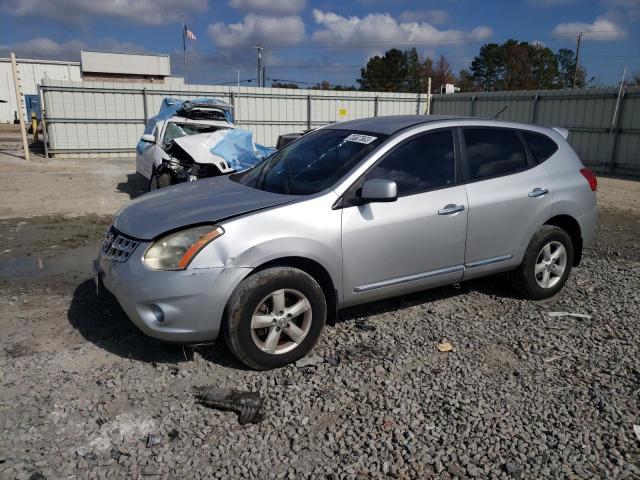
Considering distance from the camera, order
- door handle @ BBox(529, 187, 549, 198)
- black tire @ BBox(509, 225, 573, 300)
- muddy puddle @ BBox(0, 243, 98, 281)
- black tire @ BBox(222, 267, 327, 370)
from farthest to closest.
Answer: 1. muddy puddle @ BBox(0, 243, 98, 281)
2. black tire @ BBox(509, 225, 573, 300)
3. door handle @ BBox(529, 187, 549, 198)
4. black tire @ BBox(222, 267, 327, 370)

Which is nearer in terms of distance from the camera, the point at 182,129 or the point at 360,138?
the point at 360,138

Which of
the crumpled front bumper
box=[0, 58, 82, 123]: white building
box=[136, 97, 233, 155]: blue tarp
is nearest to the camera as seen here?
the crumpled front bumper

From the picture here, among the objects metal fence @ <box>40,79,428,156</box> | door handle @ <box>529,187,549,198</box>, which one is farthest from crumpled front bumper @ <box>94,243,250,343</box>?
metal fence @ <box>40,79,428,156</box>

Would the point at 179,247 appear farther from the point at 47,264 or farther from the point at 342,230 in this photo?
the point at 47,264

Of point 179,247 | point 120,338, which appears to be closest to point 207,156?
point 120,338

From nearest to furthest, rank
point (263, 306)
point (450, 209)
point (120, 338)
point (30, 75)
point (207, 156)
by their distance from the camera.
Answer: point (263, 306), point (120, 338), point (450, 209), point (207, 156), point (30, 75)

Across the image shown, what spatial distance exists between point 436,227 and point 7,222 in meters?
7.12

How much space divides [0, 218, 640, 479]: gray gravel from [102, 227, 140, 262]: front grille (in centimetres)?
73

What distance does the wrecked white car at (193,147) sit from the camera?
893 centimetres

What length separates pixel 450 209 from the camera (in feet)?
13.8

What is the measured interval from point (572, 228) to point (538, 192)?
73cm

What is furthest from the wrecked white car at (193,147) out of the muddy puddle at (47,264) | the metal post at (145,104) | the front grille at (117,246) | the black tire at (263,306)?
the metal post at (145,104)

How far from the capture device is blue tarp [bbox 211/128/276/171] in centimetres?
905

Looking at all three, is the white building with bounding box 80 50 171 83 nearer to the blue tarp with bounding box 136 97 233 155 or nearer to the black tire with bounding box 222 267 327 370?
the blue tarp with bounding box 136 97 233 155
